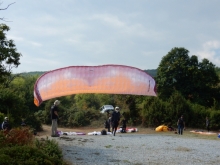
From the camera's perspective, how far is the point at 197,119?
36.3 meters

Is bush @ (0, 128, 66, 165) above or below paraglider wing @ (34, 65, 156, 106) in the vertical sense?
below

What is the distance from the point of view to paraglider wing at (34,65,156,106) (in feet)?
71.3

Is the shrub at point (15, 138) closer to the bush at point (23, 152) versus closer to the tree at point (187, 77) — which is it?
the bush at point (23, 152)

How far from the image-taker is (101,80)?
2220cm

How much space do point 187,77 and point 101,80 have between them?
25867mm

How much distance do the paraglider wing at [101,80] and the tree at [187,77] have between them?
22.6 m

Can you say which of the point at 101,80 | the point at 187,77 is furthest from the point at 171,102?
the point at 101,80

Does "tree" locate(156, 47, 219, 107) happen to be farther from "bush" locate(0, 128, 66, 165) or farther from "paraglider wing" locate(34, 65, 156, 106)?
"bush" locate(0, 128, 66, 165)

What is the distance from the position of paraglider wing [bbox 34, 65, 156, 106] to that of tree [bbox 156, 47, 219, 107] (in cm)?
2259

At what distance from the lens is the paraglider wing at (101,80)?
71.3 ft

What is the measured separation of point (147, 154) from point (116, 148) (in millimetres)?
1609

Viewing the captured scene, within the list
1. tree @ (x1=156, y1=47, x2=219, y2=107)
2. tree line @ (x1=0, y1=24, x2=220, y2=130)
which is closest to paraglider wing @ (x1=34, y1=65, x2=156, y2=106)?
tree line @ (x1=0, y1=24, x2=220, y2=130)

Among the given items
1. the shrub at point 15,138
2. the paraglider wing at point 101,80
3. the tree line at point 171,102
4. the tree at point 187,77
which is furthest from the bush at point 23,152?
the tree at point 187,77

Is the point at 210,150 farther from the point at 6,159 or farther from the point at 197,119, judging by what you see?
the point at 197,119
